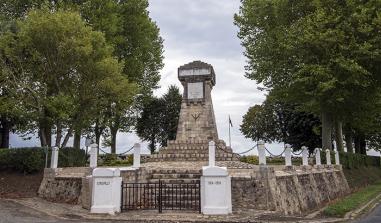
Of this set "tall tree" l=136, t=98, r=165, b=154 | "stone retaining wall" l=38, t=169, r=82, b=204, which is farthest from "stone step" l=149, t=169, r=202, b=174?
"tall tree" l=136, t=98, r=165, b=154

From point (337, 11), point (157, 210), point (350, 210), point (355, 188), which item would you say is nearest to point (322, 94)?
point (337, 11)

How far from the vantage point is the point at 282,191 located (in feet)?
52.5

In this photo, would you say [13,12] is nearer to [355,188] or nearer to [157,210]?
[157,210]

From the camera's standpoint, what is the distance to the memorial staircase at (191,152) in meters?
22.9

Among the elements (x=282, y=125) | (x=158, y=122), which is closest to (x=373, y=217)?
(x=158, y=122)

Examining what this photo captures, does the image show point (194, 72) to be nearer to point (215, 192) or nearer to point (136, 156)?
point (136, 156)

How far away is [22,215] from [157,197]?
15.8ft

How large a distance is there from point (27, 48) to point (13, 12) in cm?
914

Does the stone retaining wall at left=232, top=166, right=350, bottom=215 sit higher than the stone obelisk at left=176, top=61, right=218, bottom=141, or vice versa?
the stone obelisk at left=176, top=61, right=218, bottom=141

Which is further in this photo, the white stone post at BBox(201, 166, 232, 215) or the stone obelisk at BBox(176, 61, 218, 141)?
the stone obelisk at BBox(176, 61, 218, 141)

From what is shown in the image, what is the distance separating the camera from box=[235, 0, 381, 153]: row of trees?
2505cm

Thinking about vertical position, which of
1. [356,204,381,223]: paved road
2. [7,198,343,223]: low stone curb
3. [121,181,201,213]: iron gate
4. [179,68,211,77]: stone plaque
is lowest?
[356,204,381,223]: paved road

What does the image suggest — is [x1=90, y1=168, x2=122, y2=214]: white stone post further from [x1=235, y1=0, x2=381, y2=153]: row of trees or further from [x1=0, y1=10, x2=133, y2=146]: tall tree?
[x1=235, y1=0, x2=381, y2=153]: row of trees

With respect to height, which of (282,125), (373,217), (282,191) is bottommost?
(373,217)
